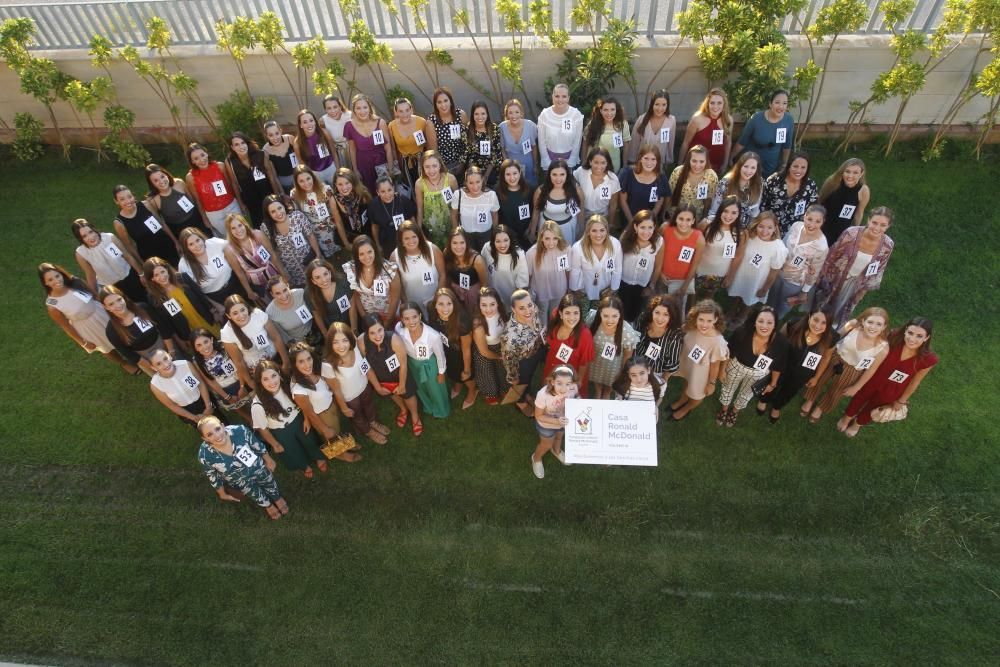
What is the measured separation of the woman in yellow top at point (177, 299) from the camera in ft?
17.4

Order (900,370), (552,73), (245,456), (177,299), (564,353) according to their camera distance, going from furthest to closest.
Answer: (552,73)
(177,299)
(564,353)
(900,370)
(245,456)

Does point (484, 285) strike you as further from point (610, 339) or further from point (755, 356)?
point (755, 356)

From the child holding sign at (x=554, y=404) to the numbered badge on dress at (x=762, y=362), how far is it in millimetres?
1477

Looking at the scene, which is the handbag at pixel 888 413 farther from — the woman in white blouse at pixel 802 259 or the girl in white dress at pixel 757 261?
the girl in white dress at pixel 757 261

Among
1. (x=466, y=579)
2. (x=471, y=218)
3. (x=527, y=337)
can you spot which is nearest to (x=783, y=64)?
(x=471, y=218)

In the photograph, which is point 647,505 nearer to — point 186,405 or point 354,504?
point 354,504

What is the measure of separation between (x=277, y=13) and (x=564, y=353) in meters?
6.47

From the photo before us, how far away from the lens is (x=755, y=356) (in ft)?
16.2

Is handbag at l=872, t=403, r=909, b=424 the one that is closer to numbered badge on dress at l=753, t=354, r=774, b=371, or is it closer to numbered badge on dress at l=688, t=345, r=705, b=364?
numbered badge on dress at l=753, t=354, r=774, b=371

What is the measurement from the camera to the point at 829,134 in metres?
8.14

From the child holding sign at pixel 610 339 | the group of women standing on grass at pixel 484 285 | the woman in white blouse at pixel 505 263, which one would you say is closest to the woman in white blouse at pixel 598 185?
the group of women standing on grass at pixel 484 285

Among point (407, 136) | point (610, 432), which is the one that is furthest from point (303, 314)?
point (610, 432)

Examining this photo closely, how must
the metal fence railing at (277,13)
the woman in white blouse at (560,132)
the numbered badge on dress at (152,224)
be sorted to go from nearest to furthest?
the numbered badge on dress at (152,224) → the woman in white blouse at (560,132) → the metal fence railing at (277,13)

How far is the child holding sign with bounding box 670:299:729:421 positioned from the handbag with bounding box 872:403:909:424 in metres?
1.35
